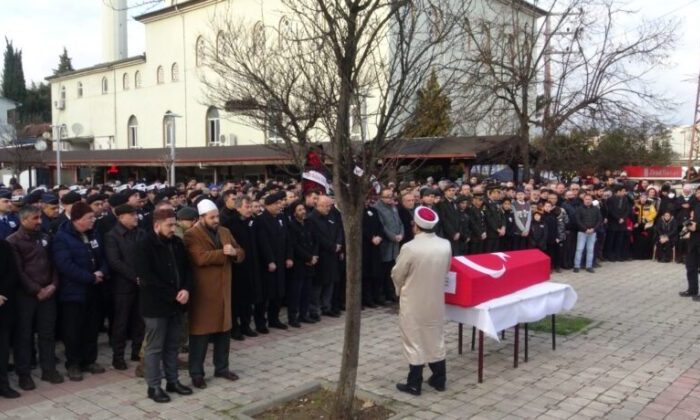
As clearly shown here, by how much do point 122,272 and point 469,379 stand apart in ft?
13.1

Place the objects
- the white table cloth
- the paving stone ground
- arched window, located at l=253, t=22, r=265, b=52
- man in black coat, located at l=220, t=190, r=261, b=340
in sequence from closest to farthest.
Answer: the paving stone ground, the white table cloth, man in black coat, located at l=220, t=190, r=261, b=340, arched window, located at l=253, t=22, r=265, b=52

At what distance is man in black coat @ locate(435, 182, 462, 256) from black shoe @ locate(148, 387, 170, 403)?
6.40 m

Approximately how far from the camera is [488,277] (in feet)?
21.1

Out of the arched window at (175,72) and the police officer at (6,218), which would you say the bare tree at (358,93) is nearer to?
the police officer at (6,218)

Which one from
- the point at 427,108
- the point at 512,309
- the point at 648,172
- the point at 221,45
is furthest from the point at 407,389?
the point at 648,172

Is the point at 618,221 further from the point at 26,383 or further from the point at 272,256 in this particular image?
the point at 26,383

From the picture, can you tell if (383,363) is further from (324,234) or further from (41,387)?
(41,387)

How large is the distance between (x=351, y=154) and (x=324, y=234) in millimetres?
4279

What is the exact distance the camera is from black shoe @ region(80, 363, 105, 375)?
664cm

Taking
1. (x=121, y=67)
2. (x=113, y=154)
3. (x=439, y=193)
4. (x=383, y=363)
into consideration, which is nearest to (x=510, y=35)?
(x=439, y=193)

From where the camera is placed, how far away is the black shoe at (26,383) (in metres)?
6.09

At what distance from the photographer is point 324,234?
917cm

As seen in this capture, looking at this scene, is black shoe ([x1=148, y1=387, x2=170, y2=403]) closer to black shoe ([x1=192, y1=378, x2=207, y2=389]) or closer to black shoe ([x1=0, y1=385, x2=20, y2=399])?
black shoe ([x1=192, y1=378, x2=207, y2=389])

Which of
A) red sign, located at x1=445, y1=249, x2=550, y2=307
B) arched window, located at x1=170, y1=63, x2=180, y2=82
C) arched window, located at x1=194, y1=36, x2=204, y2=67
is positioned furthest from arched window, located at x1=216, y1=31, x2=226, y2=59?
arched window, located at x1=170, y1=63, x2=180, y2=82
